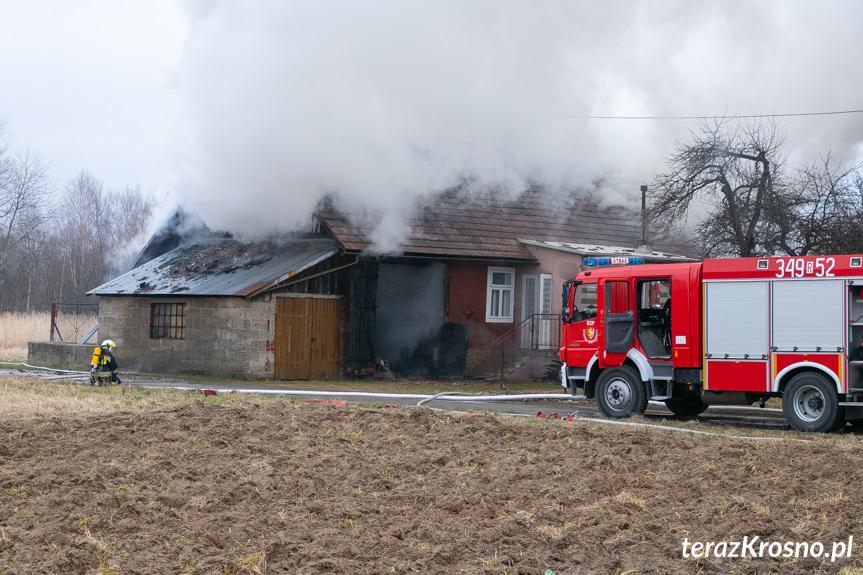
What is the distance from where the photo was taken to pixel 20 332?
114ft

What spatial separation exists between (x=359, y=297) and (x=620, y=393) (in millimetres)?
10741

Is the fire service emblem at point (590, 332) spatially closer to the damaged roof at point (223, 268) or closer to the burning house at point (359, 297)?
the burning house at point (359, 297)

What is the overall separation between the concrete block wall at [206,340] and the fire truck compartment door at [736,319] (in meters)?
12.2

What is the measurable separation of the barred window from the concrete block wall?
0.15 metres

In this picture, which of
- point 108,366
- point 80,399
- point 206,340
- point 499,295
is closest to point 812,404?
point 80,399

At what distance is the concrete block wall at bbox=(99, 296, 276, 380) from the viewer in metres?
22.9

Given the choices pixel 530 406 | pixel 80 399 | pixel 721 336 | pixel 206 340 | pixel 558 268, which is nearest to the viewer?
pixel 721 336

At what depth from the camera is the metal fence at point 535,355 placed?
77.9 ft

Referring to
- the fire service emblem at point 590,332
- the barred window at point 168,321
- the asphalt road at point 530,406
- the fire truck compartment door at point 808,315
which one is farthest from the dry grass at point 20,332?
the fire truck compartment door at point 808,315

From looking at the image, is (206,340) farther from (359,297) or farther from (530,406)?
(530,406)

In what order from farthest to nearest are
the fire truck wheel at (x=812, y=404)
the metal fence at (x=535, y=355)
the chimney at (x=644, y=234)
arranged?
the chimney at (x=644, y=234) < the metal fence at (x=535, y=355) < the fire truck wheel at (x=812, y=404)

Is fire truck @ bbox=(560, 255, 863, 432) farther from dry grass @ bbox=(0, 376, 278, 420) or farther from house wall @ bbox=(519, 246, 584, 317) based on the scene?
house wall @ bbox=(519, 246, 584, 317)

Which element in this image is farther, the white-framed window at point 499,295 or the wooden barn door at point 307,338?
the white-framed window at point 499,295

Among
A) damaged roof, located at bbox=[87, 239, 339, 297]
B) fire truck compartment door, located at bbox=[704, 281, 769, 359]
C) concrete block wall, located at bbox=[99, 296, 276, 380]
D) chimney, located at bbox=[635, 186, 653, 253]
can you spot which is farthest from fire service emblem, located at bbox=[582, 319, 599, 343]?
chimney, located at bbox=[635, 186, 653, 253]
